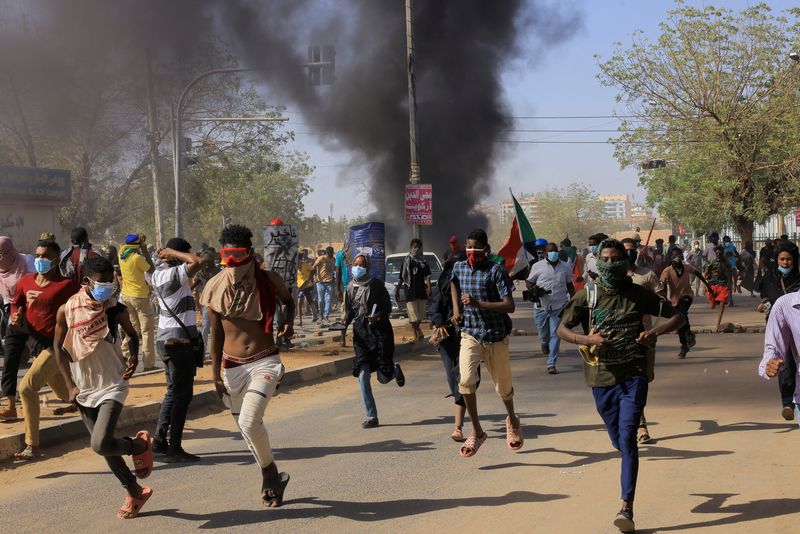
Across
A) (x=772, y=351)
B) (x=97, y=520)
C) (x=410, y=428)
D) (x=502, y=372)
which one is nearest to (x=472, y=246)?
(x=502, y=372)

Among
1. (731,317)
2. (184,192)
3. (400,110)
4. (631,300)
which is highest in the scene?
(400,110)

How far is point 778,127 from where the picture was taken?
2650cm

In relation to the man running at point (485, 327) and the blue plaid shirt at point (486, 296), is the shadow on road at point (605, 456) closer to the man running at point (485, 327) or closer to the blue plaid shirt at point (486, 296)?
the man running at point (485, 327)

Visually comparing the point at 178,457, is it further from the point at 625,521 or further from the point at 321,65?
the point at 321,65

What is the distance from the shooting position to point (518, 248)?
11258 millimetres

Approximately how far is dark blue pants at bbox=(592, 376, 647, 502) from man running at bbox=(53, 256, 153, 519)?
8.52 ft

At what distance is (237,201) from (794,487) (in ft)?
172

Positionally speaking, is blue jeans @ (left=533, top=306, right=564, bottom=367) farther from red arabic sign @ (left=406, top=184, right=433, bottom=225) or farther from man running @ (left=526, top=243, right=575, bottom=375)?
red arabic sign @ (left=406, top=184, right=433, bottom=225)

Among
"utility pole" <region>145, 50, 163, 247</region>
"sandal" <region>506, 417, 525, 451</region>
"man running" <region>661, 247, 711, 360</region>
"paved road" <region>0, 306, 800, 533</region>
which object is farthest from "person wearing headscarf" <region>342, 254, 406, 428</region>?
"utility pole" <region>145, 50, 163, 247</region>

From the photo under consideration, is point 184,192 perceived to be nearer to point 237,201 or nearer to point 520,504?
point 237,201

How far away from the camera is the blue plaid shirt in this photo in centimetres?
683

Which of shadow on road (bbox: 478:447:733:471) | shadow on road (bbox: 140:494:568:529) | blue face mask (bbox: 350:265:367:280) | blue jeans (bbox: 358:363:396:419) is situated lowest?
shadow on road (bbox: 478:447:733:471)

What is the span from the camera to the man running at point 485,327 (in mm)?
6780

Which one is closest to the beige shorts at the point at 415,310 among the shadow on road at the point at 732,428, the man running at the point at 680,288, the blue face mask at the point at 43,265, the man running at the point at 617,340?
the man running at the point at 680,288
